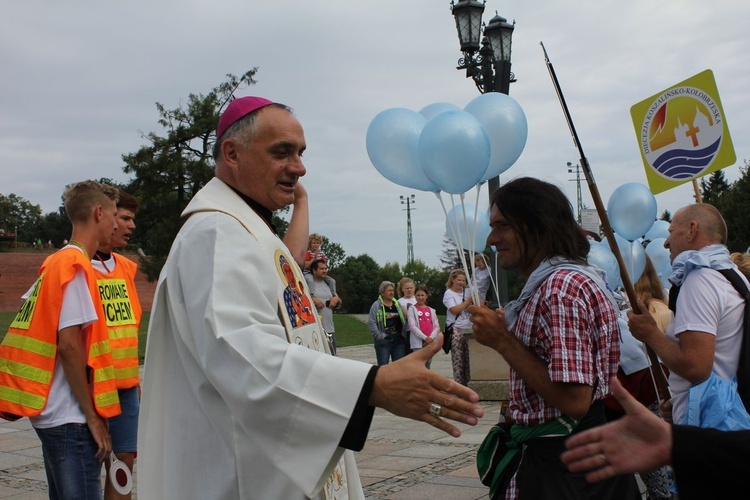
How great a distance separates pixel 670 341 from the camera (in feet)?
11.3

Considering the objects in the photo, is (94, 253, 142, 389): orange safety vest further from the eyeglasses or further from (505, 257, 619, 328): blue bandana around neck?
(505, 257, 619, 328): blue bandana around neck

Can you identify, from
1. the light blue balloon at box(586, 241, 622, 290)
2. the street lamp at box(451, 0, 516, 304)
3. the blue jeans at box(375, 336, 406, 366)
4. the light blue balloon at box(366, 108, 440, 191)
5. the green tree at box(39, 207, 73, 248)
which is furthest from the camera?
the green tree at box(39, 207, 73, 248)

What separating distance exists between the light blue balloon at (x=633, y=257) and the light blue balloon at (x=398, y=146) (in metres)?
2.67

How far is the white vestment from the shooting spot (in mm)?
1866

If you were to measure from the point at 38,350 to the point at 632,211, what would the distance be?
544 centimetres

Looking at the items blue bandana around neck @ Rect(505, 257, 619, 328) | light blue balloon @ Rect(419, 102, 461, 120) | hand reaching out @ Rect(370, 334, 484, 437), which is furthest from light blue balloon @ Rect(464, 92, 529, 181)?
hand reaching out @ Rect(370, 334, 484, 437)

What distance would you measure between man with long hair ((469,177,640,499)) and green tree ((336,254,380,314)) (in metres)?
66.4

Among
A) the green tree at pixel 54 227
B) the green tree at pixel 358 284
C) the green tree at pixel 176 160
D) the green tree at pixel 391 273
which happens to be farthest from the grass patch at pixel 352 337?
the green tree at pixel 54 227

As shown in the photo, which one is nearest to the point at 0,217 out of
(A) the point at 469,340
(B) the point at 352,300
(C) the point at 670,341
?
(B) the point at 352,300

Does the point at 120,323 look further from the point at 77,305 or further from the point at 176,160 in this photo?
the point at 176,160

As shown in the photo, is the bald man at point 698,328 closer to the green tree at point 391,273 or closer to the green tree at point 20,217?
the green tree at point 391,273

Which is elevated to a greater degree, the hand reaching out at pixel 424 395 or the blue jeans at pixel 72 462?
the hand reaching out at pixel 424 395

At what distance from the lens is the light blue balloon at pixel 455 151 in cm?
450

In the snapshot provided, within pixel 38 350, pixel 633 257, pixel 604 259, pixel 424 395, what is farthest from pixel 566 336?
pixel 633 257
